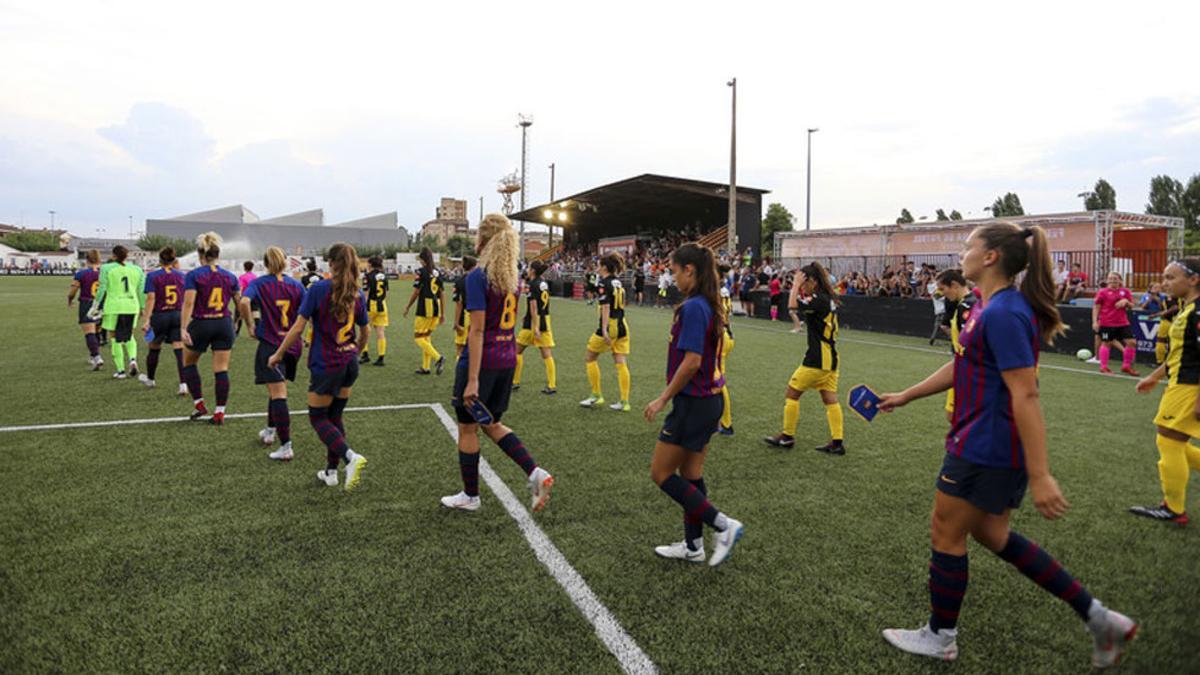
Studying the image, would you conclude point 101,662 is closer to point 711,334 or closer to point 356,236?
point 711,334

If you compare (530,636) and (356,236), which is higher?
(356,236)

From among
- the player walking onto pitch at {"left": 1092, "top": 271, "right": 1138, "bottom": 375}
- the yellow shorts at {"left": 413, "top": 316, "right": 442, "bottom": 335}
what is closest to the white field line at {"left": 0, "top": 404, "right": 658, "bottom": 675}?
the yellow shorts at {"left": 413, "top": 316, "right": 442, "bottom": 335}


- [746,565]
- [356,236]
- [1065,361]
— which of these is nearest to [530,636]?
[746,565]

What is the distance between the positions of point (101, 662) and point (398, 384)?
7.10m

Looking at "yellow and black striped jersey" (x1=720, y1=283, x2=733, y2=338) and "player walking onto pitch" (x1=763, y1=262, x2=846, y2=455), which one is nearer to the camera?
"yellow and black striped jersey" (x1=720, y1=283, x2=733, y2=338)

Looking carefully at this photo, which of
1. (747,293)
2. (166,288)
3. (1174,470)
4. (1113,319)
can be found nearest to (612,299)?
(1174,470)

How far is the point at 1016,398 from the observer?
2498 mm

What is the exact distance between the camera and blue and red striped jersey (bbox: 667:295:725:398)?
3488 millimetres

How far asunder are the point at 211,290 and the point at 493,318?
4.19 m

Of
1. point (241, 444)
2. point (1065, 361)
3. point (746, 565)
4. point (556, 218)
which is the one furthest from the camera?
point (556, 218)

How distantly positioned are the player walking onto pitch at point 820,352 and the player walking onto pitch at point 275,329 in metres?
4.87

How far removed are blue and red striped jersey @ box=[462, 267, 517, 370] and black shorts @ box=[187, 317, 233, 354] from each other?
158 inches

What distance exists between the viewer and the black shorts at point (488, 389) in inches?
173

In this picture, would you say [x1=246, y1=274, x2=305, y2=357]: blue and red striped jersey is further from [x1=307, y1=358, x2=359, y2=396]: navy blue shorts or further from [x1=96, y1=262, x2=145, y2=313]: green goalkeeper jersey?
[x1=96, y1=262, x2=145, y2=313]: green goalkeeper jersey
